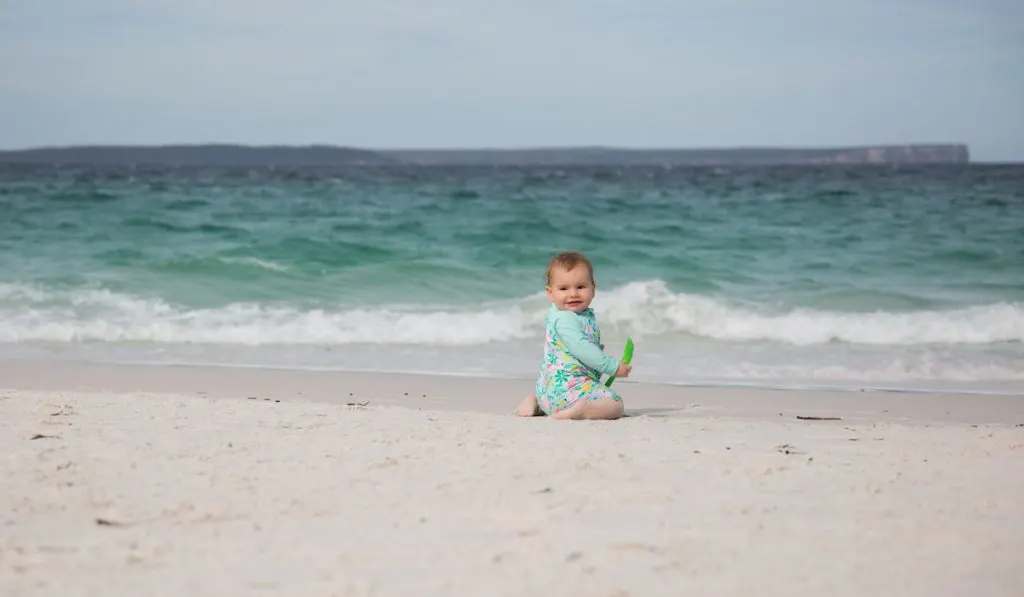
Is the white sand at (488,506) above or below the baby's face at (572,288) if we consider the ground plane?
below

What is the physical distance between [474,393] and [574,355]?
168 cm

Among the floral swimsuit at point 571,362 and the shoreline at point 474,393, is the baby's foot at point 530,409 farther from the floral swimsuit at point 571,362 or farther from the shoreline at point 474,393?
the shoreline at point 474,393

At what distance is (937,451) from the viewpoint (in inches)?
213

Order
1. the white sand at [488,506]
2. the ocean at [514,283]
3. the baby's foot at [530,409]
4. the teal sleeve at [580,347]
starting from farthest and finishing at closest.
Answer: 1. the ocean at [514,283]
2. the baby's foot at [530,409]
3. the teal sleeve at [580,347]
4. the white sand at [488,506]

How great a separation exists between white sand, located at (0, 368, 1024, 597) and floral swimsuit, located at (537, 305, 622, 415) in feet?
1.14

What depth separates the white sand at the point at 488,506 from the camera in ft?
11.0

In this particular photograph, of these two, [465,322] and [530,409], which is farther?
[465,322]

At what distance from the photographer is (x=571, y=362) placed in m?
6.50

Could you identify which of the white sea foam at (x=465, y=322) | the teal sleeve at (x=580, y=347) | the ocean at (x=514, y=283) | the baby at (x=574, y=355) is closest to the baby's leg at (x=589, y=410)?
the baby at (x=574, y=355)

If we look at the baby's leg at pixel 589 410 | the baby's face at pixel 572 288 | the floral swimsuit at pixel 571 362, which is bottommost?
the baby's leg at pixel 589 410

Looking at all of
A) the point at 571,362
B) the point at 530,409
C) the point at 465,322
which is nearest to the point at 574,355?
the point at 571,362

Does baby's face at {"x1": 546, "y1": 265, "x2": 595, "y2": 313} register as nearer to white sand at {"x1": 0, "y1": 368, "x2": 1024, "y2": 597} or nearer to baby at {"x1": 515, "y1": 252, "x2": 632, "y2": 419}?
baby at {"x1": 515, "y1": 252, "x2": 632, "y2": 419}

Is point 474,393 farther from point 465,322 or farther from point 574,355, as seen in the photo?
point 465,322

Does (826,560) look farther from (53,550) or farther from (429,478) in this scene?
(53,550)
